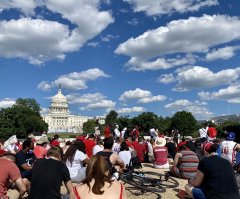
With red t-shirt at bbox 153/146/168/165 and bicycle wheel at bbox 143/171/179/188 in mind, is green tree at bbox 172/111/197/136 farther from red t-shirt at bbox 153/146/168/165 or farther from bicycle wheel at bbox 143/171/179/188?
bicycle wheel at bbox 143/171/179/188

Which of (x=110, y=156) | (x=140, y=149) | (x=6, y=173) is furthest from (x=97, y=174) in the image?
(x=140, y=149)

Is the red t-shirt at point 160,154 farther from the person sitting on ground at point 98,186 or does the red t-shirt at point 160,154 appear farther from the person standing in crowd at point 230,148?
the person sitting on ground at point 98,186

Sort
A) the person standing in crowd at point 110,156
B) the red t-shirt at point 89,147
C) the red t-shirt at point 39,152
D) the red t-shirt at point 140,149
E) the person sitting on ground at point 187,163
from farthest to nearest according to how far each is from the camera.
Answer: the red t-shirt at point 140,149
the red t-shirt at point 89,147
the red t-shirt at point 39,152
the person sitting on ground at point 187,163
the person standing in crowd at point 110,156

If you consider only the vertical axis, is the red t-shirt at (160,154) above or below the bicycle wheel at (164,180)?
above

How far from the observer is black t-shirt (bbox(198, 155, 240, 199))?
6555 mm

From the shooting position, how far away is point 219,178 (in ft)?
21.5

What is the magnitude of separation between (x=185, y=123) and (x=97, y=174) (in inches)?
4441

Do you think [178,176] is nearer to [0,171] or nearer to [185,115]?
[0,171]

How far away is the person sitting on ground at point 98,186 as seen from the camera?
4637 mm

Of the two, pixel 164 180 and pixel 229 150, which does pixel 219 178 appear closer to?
pixel 164 180

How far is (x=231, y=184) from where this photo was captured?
6637 mm

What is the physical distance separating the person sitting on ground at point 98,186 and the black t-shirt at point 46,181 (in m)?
1.99

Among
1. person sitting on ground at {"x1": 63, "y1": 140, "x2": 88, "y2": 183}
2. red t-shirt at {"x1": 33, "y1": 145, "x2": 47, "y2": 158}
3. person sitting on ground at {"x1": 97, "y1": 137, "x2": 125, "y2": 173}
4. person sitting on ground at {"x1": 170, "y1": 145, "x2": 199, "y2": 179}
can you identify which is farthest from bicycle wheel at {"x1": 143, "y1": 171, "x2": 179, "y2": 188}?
red t-shirt at {"x1": 33, "y1": 145, "x2": 47, "y2": 158}

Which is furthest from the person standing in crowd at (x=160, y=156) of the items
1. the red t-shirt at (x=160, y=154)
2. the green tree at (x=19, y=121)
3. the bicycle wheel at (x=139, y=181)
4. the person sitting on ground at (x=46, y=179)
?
the green tree at (x=19, y=121)
